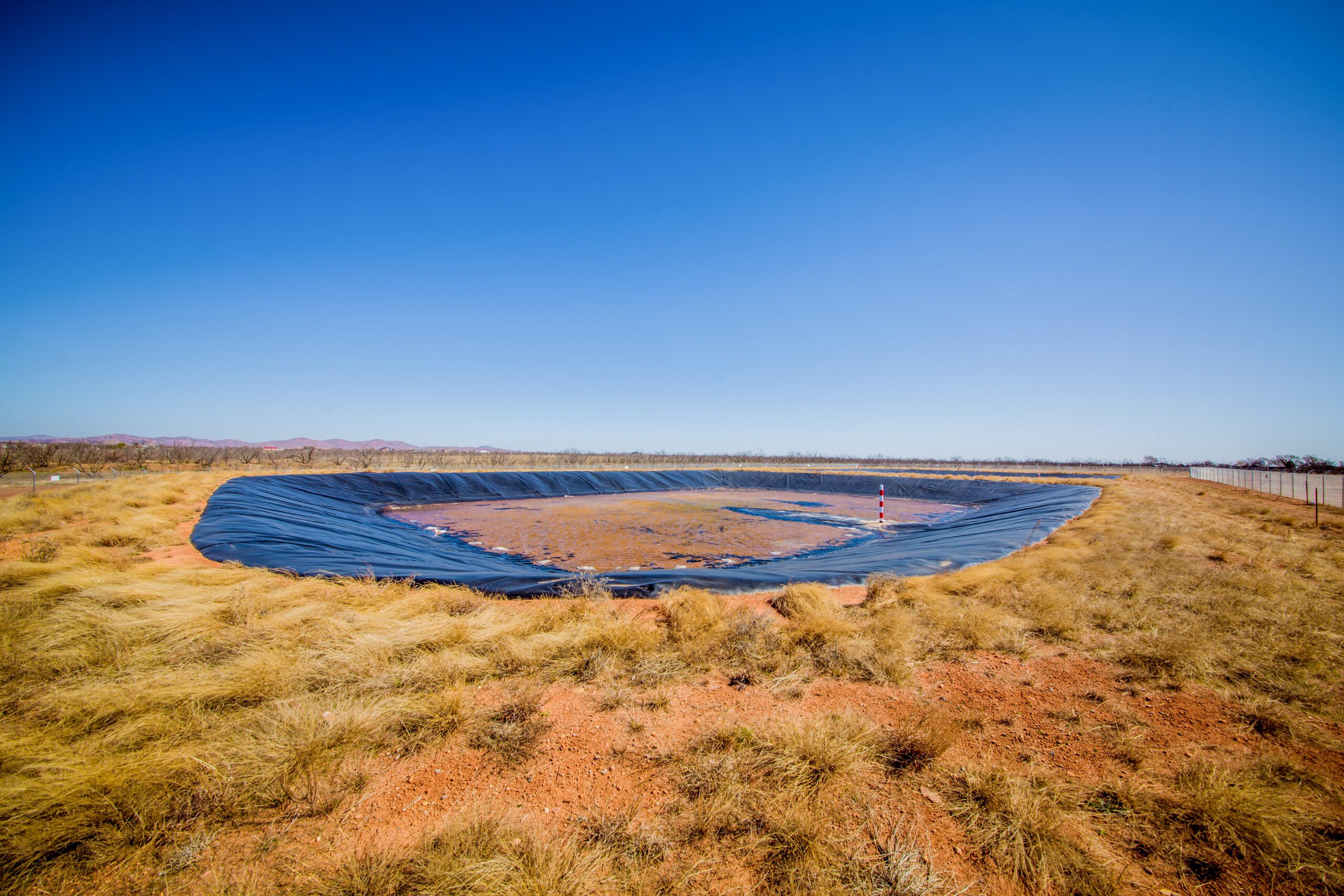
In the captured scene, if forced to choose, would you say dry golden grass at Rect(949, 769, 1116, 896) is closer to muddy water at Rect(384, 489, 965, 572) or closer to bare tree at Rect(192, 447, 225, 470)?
muddy water at Rect(384, 489, 965, 572)

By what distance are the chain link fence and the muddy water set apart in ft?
72.7

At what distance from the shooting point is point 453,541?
1205cm

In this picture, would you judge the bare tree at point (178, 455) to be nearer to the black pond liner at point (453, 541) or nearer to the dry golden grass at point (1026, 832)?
the black pond liner at point (453, 541)

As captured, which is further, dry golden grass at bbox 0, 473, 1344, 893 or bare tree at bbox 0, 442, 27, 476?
bare tree at bbox 0, 442, 27, 476

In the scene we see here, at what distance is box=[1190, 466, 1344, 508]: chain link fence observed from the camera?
2666 cm

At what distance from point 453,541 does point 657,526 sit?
19.1ft

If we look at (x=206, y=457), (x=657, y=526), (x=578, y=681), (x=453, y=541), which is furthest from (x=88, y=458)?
(x=578, y=681)

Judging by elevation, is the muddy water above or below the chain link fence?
below

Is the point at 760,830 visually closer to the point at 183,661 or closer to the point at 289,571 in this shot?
the point at 183,661

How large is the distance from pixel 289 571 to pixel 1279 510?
1088 inches

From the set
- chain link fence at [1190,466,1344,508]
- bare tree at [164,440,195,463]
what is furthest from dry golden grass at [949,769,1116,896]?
bare tree at [164,440,195,463]

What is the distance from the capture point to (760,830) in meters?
2.18

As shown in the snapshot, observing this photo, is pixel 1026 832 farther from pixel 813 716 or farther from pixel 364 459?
pixel 364 459

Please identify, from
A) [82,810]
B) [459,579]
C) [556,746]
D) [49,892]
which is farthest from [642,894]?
[459,579]
